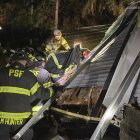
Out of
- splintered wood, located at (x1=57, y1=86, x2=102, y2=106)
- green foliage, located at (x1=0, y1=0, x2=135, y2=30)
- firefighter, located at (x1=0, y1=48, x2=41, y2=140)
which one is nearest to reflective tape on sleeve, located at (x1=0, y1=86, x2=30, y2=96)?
firefighter, located at (x1=0, y1=48, x2=41, y2=140)

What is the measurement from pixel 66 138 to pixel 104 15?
27.5ft

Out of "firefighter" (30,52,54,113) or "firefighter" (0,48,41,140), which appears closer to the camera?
"firefighter" (0,48,41,140)

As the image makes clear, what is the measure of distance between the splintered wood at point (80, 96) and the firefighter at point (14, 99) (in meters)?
0.52

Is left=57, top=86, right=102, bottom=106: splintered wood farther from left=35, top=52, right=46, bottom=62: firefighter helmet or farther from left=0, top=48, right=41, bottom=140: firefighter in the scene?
left=35, top=52, right=46, bottom=62: firefighter helmet

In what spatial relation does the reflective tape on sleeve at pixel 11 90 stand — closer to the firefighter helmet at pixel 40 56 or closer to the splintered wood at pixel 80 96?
the splintered wood at pixel 80 96

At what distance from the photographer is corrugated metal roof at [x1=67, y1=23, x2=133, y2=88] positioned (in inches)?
193

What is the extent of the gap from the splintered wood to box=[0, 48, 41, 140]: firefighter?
0.52 m

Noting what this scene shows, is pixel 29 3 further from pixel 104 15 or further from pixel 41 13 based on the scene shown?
pixel 104 15

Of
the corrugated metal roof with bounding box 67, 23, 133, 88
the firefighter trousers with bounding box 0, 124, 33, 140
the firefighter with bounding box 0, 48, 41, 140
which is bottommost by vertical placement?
the firefighter trousers with bounding box 0, 124, 33, 140

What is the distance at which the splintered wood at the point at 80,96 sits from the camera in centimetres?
468

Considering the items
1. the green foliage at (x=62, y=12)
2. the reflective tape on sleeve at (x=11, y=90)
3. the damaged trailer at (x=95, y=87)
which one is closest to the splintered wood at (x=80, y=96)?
the damaged trailer at (x=95, y=87)

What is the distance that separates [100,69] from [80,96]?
0.51 metres

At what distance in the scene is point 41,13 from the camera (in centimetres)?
1638

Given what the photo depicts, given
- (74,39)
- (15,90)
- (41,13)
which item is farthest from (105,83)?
(41,13)
